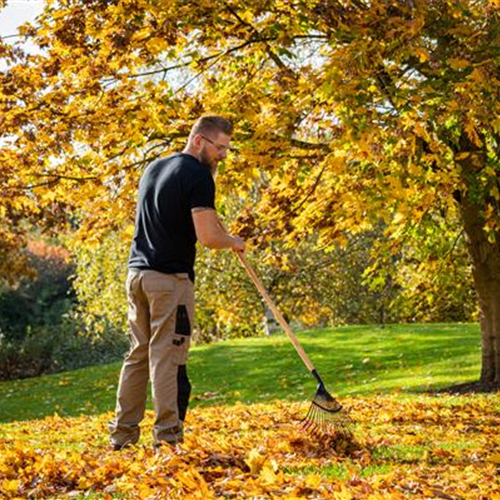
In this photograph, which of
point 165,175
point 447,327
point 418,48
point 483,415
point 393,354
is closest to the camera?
point 165,175

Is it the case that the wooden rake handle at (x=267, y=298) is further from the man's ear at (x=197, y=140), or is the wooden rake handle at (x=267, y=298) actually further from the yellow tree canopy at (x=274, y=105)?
the yellow tree canopy at (x=274, y=105)

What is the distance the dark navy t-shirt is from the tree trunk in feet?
21.9

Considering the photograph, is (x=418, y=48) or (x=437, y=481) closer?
(x=437, y=481)

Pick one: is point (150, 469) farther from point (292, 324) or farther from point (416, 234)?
point (292, 324)

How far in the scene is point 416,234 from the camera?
11.4 meters

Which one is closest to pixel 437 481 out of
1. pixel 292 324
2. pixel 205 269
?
pixel 205 269

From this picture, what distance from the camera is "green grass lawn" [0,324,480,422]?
1567 centimetres

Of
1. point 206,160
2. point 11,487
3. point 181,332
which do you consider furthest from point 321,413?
point 11,487

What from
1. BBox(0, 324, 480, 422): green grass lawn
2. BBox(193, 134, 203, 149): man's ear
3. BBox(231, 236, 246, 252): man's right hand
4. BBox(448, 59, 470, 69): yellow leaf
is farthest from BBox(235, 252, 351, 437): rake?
BBox(0, 324, 480, 422): green grass lawn

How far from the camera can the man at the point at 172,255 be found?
577cm

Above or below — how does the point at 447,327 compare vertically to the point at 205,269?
below

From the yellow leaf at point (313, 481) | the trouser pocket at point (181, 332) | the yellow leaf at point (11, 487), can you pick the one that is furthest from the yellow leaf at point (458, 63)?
the yellow leaf at point (11, 487)

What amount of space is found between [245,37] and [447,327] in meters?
13.1

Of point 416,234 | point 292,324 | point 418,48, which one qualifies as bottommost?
point 292,324
